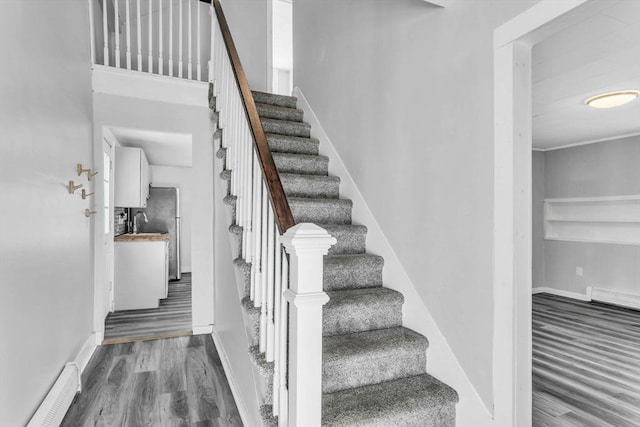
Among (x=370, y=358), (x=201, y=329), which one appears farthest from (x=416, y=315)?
(x=201, y=329)

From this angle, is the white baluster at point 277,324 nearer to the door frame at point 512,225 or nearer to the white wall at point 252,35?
the door frame at point 512,225

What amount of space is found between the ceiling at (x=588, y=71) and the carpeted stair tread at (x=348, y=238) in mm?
1628

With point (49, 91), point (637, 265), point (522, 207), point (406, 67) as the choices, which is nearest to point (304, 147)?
point (406, 67)

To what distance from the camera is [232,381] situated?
8.20ft

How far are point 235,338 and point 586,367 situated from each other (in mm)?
2776

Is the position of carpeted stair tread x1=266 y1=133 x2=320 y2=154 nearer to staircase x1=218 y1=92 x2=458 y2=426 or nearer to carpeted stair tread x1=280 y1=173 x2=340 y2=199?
staircase x1=218 y1=92 x2=458 y2=426

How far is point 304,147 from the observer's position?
3320 mm

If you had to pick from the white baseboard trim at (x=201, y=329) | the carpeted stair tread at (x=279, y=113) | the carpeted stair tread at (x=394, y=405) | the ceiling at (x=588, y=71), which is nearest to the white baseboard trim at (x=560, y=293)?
the ceiling at (x=588, y=71)

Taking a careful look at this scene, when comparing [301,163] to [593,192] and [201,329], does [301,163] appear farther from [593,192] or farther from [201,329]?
[593,192]

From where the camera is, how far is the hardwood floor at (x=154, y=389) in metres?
2.14

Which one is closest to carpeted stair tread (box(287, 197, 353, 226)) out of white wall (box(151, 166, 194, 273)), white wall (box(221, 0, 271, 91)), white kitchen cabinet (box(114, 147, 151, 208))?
white wall (box(221, 0, 271, 91))

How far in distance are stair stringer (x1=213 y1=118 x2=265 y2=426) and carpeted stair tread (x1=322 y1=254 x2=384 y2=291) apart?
56cm

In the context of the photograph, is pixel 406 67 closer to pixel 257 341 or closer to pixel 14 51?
pixel 257 341

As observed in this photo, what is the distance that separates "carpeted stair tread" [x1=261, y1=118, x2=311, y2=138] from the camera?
3.41 metres
